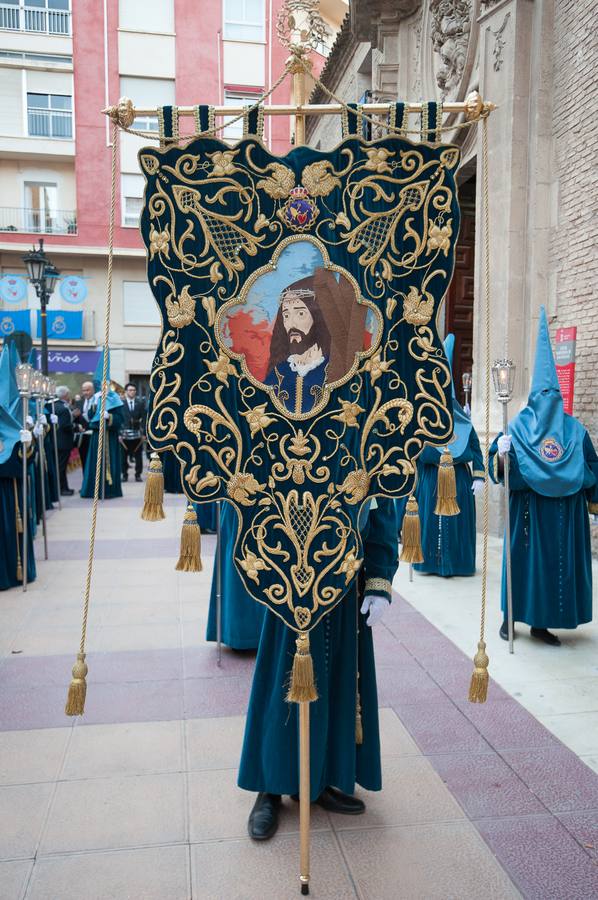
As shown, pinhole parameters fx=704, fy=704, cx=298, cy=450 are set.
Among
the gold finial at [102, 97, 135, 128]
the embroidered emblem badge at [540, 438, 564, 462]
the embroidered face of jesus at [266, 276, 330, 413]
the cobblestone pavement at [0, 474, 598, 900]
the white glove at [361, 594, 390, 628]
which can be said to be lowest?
the cobblestone pavement at [0, 474, 598, 900]

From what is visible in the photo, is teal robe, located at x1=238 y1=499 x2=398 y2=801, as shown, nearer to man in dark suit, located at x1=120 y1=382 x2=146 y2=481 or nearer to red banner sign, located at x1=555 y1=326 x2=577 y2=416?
red banner sign, located at x1=555 y1=326 x2=577 y2=416

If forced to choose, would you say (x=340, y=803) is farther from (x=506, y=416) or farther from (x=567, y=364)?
(x=567, y=364)

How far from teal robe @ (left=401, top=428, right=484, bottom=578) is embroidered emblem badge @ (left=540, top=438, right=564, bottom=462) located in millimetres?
1841

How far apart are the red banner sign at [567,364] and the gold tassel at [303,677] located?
6153mm

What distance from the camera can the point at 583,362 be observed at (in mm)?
7887

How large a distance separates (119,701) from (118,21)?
85.4 ft

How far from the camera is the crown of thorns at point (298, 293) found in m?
2.58

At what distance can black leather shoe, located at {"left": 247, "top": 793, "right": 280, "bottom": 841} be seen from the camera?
2.78 m

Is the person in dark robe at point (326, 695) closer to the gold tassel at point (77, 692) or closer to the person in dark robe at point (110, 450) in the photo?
the gold tassel at point (77, 692)

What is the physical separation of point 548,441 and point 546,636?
1402 millimetres

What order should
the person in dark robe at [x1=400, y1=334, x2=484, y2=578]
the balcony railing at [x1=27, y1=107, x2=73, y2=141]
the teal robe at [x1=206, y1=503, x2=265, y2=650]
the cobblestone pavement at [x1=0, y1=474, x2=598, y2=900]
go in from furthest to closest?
1. the balcony railing at [x1=27, y1=107, x2=73, y2=141]
2. the person in dark robe at [x1=400, y1=334, x2=484, y2=578]
3. the teal robe at [x1=206, y1=503, x2=265, y2=650]
4. the cobblestone pavement at [x1=0, y1=474, x2=598, y2=900]

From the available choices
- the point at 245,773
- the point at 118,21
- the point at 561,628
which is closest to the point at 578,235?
the point at 561,628

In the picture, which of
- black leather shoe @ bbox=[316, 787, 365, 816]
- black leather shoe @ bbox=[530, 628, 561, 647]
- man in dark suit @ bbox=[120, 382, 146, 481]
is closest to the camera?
→ black leather shoe @ bbox=[316, 787, 365, 816]

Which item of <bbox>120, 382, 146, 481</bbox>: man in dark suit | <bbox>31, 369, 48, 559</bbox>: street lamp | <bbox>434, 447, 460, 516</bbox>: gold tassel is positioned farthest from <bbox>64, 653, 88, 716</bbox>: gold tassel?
<bbox>120, 382, 146, 481</bbox>: man in dark suit
